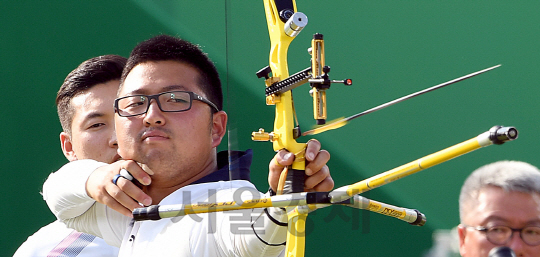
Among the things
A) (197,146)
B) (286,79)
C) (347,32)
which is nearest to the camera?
(286,79)

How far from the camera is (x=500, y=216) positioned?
914 mm

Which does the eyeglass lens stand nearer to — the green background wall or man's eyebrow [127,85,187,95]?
the green background wall

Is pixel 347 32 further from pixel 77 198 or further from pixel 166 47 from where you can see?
pixel 77 198

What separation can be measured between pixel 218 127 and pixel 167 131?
19 centimetres

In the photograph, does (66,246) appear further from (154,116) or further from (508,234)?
(508,234)

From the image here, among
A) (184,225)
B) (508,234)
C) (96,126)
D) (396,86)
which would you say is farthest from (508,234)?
(96,126)

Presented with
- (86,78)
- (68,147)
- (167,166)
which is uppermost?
(86,78)

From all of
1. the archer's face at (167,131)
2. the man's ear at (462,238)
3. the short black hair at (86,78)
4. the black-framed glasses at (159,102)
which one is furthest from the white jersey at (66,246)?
the man's ear at (462,238)

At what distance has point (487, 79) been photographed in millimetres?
1056

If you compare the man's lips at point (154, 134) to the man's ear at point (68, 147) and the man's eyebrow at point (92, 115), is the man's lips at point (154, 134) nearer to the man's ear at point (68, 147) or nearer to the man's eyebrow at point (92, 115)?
the man's eyebrow at point (92, 115)

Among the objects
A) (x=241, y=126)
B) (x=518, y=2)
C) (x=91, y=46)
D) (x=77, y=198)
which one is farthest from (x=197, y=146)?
(x=91, y=46)

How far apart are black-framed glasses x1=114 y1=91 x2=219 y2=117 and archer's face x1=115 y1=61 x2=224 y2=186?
0.01 m

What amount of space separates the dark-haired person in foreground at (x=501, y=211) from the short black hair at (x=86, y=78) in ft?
4.27

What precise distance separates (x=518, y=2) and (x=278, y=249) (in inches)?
33.6
